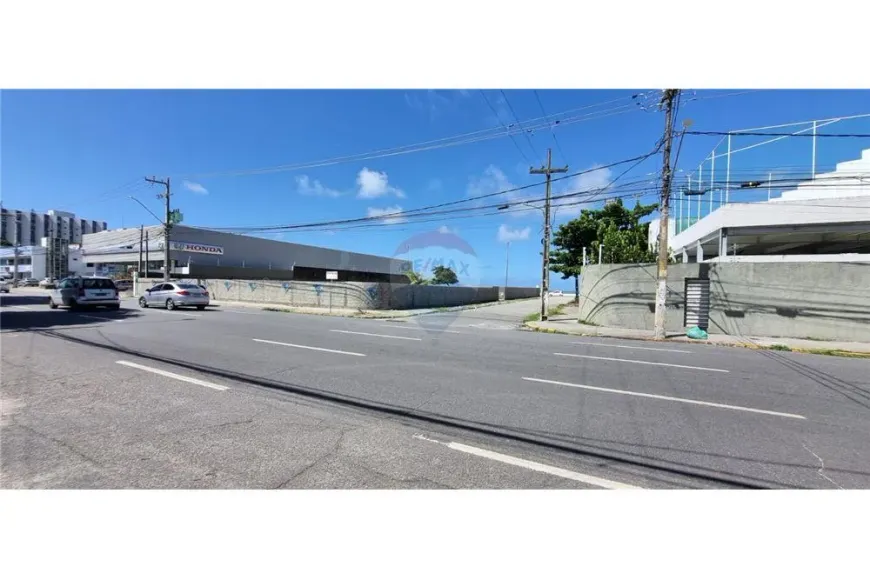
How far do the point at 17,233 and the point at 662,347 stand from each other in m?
76.3

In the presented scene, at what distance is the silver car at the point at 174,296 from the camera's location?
18703mm

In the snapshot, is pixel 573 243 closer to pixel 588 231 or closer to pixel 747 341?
pixel 588 231

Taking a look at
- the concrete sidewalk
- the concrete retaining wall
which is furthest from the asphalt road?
the concrete retaining wall

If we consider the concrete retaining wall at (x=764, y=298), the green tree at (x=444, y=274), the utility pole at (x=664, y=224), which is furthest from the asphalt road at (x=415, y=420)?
the green tree at (x=444, y=274)

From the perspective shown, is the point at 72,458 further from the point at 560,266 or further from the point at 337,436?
the point at 560,266

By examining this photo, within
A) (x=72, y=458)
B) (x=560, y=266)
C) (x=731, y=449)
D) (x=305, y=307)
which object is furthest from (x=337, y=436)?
(x=560, y=266)

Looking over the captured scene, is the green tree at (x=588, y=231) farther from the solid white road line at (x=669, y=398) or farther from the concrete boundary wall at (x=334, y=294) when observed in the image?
the solid white road line at (x=669, y=398)

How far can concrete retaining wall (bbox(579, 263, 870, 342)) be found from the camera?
12.5 meters

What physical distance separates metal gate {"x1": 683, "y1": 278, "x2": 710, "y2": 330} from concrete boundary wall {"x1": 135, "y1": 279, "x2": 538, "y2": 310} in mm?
15894

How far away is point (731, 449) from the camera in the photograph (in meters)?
3.76

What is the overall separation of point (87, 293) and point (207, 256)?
1244 inches

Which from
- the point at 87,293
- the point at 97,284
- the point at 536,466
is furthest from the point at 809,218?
the point at 87,293

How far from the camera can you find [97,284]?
53.9ft

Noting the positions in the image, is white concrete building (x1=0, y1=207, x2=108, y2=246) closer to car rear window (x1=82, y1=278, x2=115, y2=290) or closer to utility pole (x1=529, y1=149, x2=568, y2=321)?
car rear window (x1=82, y1=278, x2=115, y2=290)
